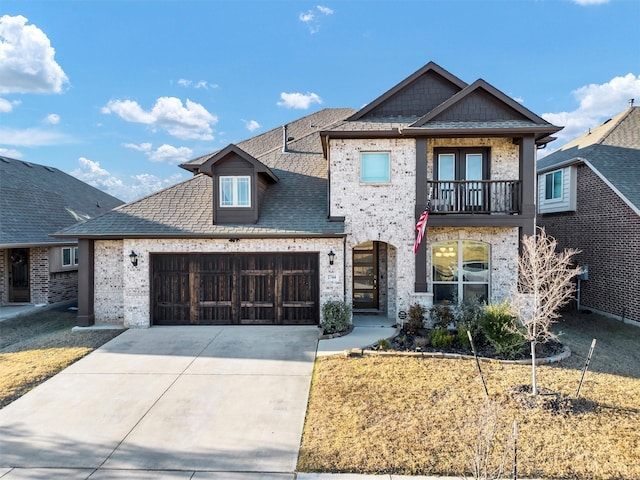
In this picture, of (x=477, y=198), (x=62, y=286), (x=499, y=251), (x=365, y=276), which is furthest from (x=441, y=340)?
(x=62, y=286)

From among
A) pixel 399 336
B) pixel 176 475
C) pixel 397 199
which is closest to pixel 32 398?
pixel 176 475

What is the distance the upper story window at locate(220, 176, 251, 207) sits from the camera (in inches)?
454

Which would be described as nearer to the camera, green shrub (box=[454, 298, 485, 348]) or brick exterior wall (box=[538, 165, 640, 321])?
green shrub (box=[454, 298, 485, 348])

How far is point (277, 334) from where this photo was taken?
1023 centimetres

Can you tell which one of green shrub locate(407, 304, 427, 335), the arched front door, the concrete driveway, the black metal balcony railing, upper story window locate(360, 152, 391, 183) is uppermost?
upper story window locate(360, 152, 391, 183)

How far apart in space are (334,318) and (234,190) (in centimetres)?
506

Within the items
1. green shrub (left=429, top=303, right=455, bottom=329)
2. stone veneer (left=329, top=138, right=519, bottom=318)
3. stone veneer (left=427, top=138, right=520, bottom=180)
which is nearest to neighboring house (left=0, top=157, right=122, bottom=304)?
stone veneer (left=329, top=138, right=519, bottom=318)

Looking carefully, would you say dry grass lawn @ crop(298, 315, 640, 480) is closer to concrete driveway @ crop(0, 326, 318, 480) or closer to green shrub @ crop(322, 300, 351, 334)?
concrete driveway @ crop(0, 326, 318, 480)

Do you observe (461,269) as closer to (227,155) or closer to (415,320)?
(415,320)

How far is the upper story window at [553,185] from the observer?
1494cm

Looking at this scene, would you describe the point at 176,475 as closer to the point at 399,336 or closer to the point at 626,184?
the point at 399,336

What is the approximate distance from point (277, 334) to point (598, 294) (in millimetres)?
11425

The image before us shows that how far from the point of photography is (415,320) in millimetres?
9750

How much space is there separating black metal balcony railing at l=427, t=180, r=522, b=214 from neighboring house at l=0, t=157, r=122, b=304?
47.0 feet
